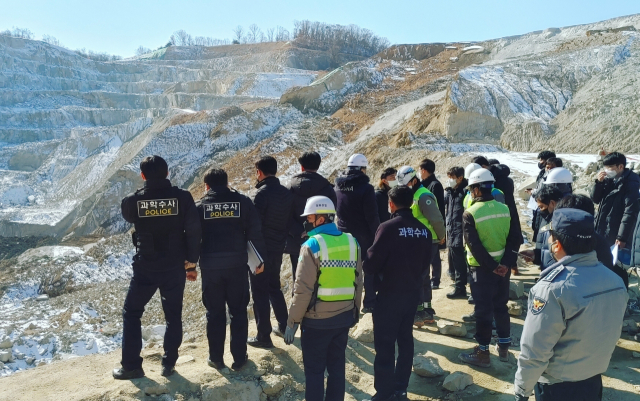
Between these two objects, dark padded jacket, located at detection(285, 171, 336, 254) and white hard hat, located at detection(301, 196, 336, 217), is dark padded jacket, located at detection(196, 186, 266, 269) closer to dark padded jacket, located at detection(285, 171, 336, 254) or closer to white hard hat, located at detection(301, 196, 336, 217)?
dark padded jacket, located at detection(285, 171, 336, 254)

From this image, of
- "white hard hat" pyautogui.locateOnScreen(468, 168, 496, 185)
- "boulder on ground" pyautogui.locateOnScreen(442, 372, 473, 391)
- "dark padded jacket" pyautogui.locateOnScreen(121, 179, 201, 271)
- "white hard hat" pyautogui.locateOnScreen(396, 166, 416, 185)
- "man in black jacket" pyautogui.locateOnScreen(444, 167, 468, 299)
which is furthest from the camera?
"man in black jacket" pyautogui.locateOnScreen(444, 167, 468, 299)

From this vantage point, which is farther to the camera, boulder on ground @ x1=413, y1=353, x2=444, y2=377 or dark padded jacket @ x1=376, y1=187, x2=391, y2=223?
dark padded jacket @ x1=376, y1=187, x2=391, y2=223

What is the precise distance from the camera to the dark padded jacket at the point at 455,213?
6090 millimetres

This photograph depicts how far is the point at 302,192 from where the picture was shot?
16.6 ft

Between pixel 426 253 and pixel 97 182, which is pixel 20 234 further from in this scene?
pixel 426 253

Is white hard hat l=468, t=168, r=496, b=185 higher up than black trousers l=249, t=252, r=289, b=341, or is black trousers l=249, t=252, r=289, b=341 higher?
white hard hat l=468, t=168, r=496, b=185

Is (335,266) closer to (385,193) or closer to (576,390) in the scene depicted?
(576,390)

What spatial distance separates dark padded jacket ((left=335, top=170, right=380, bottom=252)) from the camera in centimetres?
509

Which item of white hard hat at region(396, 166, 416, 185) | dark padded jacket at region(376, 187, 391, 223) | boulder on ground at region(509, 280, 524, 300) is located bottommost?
boulder on ground at region(509, 280, 524, 300)

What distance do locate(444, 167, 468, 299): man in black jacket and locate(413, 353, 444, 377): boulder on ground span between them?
1.88 m

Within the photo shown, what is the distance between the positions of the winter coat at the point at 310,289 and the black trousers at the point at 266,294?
1.33 m

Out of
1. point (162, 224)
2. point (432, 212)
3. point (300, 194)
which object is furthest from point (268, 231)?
point (432, 212)

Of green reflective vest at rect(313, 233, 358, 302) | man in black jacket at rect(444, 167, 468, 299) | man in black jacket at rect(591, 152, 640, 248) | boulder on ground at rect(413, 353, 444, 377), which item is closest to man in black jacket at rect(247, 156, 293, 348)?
green reflective vest at rect(313, 233, 358, 302)

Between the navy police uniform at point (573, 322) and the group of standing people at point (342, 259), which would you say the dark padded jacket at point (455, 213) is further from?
the navy police uniform at point (573, 322)
